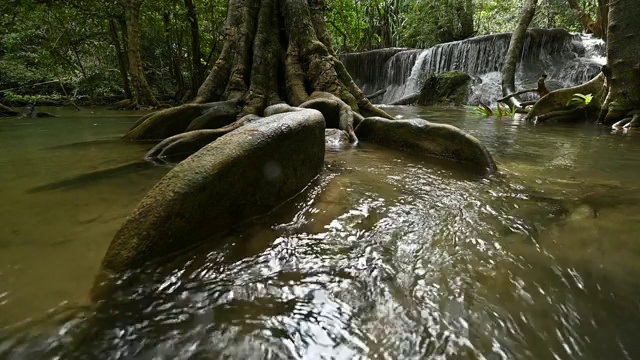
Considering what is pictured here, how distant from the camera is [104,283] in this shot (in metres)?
1.39

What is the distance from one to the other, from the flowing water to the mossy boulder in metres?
11.9

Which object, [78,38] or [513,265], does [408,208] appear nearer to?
[513,265]

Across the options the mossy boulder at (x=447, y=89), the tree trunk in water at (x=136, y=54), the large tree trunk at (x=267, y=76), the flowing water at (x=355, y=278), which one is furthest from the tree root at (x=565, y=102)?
the tree trunk in water at (x=136, y=54)

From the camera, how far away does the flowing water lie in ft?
3.65

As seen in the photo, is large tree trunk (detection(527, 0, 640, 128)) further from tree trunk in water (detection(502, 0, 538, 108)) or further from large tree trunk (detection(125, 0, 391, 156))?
large tree trunk (detection(125, 0, 391, 156))

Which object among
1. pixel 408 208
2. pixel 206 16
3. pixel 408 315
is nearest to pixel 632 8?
pixel 408 208

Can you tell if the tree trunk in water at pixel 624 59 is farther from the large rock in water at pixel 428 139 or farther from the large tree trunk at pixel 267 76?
the large rock in water at pixel 428 139

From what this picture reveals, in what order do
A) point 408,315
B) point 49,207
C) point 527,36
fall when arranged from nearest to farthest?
point 408,315, point 49,207, point 527,36

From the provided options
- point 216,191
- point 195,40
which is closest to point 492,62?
point 195,40

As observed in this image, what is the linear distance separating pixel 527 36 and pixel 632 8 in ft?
A: 31.3

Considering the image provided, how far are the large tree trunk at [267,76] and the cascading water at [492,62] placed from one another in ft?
30.3

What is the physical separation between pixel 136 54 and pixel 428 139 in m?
10.6

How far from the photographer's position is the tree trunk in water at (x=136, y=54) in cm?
992

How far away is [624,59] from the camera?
19.4ft
